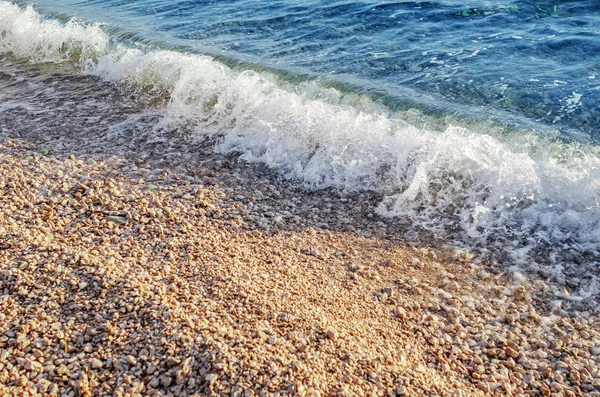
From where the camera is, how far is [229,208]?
671cm

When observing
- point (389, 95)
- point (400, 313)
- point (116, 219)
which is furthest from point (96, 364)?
point (389, 95)

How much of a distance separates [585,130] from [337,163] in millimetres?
3798

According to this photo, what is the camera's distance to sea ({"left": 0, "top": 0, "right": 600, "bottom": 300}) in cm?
674

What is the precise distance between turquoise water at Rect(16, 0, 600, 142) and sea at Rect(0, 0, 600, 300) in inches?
1.7

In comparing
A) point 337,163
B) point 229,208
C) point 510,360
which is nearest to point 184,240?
point 229,208

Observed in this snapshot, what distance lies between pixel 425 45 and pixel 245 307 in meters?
8.34

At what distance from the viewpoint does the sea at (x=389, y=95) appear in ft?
22.1

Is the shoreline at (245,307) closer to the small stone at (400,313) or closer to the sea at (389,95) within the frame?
the small stone at (400,313)

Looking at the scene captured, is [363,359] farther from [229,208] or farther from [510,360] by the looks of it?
[229,208]

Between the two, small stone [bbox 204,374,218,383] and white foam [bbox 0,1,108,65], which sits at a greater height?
white foam [bbox 0,1,108,65]

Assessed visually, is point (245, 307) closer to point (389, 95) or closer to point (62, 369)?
point (62, 369)

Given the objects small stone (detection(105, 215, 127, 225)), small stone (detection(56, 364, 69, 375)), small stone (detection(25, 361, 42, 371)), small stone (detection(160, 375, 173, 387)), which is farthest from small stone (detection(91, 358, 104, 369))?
small stone (detection(105, 215, 127, 225))

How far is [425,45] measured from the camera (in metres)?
11.3

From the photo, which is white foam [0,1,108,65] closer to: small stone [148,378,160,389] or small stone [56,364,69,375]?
small stone [56,364,69,375]
